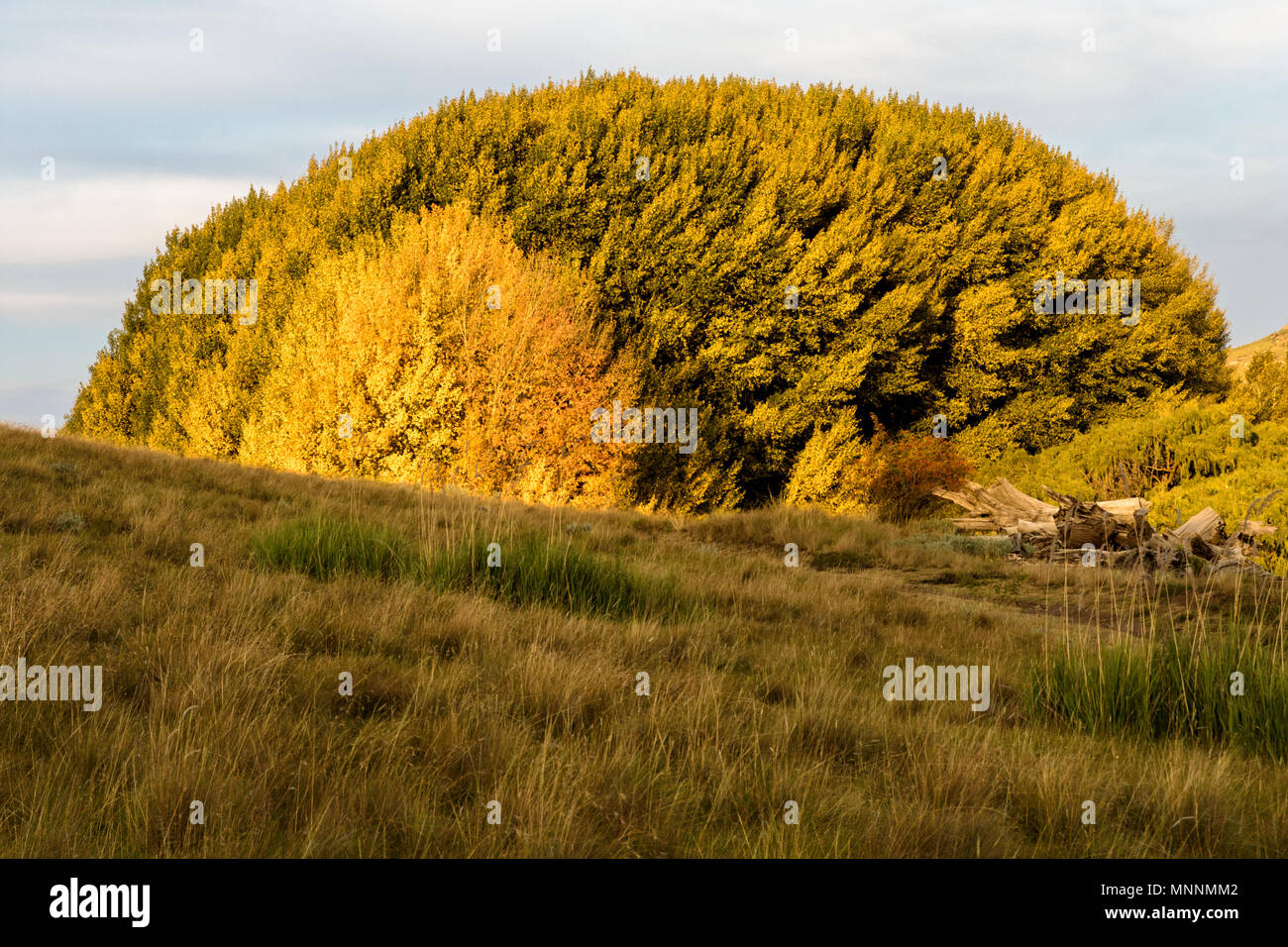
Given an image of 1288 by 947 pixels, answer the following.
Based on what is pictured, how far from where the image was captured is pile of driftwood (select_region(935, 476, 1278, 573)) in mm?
12492

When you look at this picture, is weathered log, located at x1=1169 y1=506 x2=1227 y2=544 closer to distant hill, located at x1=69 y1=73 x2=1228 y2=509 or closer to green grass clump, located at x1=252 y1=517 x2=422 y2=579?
distant hill, located at x1=69 y1=73 x2=1228 y2=509

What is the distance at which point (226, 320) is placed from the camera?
36094 mm

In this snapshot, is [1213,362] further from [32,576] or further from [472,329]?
[32,576]

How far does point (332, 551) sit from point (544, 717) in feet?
12.8

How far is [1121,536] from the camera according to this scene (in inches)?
549

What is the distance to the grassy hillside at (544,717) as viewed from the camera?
288 centimetres

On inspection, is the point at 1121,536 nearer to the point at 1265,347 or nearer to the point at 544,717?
the point at 544,717
